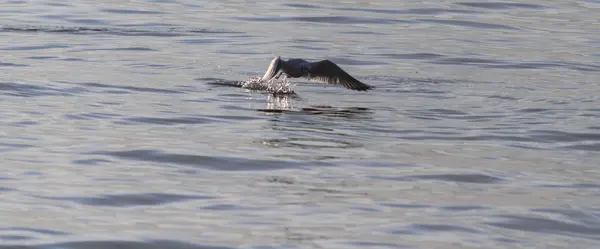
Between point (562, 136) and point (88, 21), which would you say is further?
point (88, 21)

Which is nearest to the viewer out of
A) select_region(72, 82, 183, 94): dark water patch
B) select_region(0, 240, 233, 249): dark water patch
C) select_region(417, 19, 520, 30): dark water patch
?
select_region(0, 240, 233, 249): dark water patch

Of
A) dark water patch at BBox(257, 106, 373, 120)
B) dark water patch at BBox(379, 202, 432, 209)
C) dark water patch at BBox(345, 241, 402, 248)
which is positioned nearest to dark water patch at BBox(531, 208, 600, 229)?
dark water patch at BBox(379, 202, 432, 209)

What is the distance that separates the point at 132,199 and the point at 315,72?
21.0 feet

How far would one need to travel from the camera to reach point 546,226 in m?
8.46

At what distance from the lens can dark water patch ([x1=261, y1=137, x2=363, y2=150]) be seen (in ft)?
37.4

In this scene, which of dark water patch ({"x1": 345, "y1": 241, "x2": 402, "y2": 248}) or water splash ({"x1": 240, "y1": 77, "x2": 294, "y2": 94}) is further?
water splash ({"x1": 240, "y1": 77, "x2": 294, "y2": 94})

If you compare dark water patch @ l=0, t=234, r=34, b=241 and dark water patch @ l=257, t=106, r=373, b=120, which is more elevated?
dark water patch @ l=257, t=106, r=373, b=120

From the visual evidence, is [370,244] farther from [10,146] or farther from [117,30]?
[117,30]

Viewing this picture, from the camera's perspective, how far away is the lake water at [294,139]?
27.0ft

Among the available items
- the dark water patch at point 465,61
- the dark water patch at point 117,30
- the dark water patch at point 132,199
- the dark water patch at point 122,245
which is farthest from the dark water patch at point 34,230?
the dark water patch at point 117,30

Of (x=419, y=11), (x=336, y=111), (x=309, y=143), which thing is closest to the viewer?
(x=309, y=143)

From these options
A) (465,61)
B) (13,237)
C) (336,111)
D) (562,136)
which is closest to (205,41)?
(465,61)

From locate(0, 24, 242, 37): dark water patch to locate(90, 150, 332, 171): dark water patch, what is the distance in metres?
10.5

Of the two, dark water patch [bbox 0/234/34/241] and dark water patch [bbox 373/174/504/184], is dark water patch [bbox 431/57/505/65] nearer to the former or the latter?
dark water patch [bbox 373/174/504/184]
